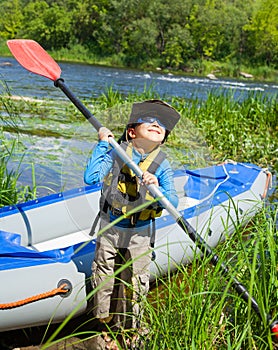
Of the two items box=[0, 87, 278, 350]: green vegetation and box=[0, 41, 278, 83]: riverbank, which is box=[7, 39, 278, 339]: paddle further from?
box=[0, 41, 278, 83]: riverbank

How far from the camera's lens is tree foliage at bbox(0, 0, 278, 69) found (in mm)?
36156

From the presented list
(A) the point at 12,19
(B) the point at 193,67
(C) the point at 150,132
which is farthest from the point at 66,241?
(A) the point at 12,19

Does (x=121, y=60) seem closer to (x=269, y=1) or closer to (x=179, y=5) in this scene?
(x=179, y=5)

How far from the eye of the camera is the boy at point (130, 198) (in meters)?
2.27

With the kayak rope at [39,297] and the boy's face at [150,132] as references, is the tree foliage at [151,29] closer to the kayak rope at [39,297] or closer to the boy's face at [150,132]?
the boy's face at [150,132]

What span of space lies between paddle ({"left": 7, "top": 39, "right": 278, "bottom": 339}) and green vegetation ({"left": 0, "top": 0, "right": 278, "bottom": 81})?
A: 30.4 metres

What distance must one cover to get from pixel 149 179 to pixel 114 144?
24cm

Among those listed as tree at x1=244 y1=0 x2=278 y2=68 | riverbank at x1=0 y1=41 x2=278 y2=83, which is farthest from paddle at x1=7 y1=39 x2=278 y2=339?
tree at x1=244 y1=0 x2=278 y2=68

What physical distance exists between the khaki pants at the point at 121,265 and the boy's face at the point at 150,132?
1.35 feet

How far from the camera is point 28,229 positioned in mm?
3018

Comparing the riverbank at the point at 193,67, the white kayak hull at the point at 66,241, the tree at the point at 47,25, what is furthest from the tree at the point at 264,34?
the white kayak hull at the point at 66,241

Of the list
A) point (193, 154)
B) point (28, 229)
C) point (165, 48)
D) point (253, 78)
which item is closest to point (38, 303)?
point (28, 229)

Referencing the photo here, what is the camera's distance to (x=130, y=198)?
2.28m

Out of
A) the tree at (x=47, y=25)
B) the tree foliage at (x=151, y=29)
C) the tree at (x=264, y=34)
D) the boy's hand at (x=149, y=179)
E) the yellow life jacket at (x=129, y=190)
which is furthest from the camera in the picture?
the tree at (x=264, y=34)
